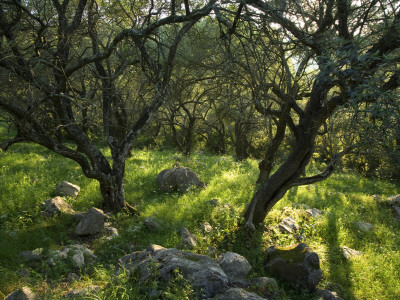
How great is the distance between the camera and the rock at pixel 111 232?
6.11m

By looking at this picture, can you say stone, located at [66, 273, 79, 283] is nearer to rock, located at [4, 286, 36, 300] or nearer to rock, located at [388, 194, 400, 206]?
rock, located at [4, 286, 36, 300]

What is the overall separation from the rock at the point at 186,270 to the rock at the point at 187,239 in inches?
54.6

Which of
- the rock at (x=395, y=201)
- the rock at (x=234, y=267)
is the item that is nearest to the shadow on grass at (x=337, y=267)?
the rock at (x=234, y=267)

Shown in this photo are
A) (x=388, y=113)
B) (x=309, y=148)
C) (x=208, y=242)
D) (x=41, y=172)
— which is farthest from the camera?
(x=41, y=172)

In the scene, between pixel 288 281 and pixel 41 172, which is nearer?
pixel 288 281

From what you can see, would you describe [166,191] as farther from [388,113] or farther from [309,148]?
[388,113]

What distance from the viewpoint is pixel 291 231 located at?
6.76 m

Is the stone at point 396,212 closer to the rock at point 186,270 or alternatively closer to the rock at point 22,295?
the rock at point 186,270

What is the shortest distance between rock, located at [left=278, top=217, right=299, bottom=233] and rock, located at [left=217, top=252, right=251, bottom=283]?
6.97 ft

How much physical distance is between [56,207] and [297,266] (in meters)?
5.54

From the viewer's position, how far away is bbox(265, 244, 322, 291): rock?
499 centimetres

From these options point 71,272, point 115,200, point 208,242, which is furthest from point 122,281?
point 115,200

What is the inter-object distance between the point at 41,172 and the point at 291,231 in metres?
8.16

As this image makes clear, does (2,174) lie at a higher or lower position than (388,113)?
lower
